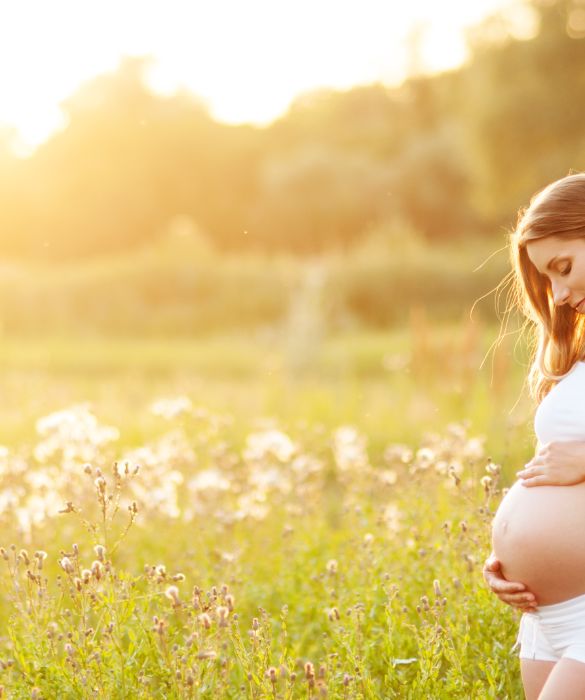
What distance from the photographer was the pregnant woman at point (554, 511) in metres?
2.45

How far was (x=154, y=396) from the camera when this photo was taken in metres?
11.5

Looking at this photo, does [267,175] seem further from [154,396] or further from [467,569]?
[467,569]

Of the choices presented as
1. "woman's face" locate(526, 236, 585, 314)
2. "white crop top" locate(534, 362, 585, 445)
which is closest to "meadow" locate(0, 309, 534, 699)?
"white crop top" locate(534, 362, 585, 445)

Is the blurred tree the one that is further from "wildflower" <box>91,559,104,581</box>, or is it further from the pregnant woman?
"wildflower" <box>91,559,104,581</box>

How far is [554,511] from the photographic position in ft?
8.21

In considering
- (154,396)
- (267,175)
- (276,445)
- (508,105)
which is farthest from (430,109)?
(276,445)

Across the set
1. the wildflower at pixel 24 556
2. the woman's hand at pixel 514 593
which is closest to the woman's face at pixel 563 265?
the woman's hand at pixel 514 593

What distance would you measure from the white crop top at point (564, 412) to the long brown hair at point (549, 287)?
121 millimetres

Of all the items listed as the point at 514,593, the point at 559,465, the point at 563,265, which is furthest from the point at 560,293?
the point at 514,593

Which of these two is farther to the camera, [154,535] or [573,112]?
[573,112]

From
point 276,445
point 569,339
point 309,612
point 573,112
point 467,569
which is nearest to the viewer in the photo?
point 569,339

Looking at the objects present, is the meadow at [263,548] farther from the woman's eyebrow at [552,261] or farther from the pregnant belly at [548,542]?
the woman's eyebrow at [552,261]

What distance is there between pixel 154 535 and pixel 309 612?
5.14ft

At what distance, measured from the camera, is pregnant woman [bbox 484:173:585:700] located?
2447 mm
